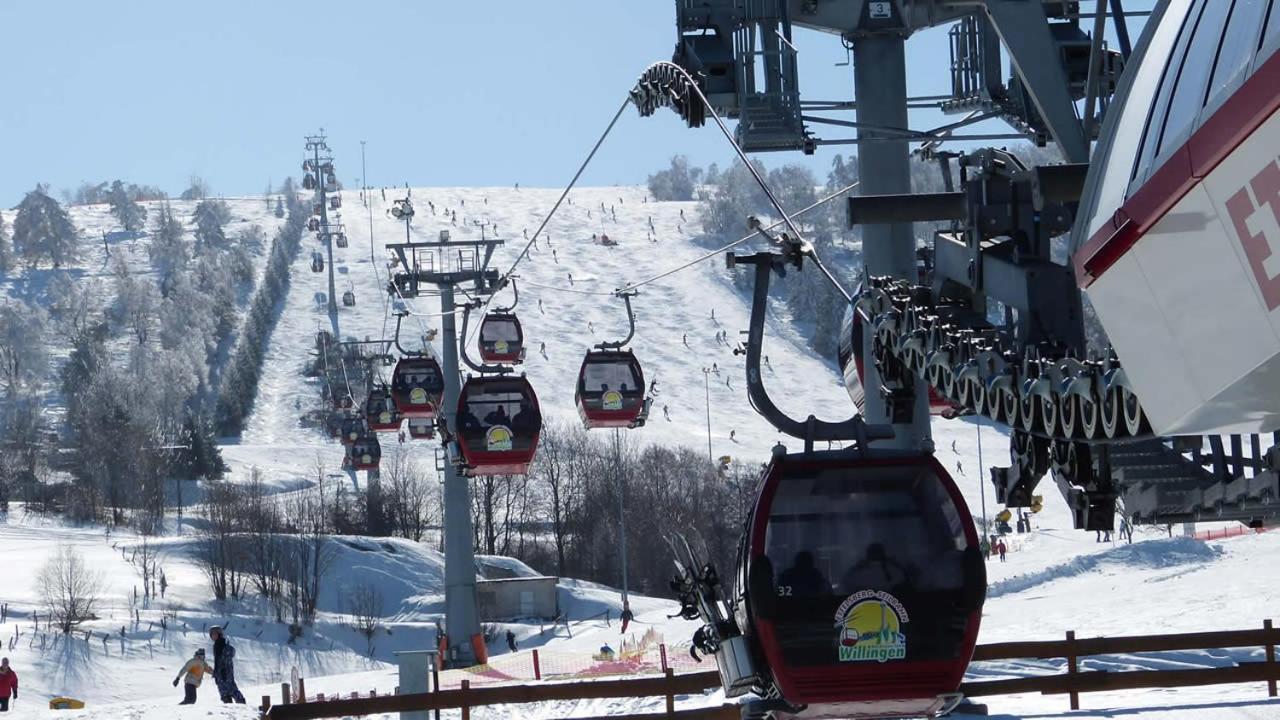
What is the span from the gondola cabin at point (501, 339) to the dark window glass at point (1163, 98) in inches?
1302

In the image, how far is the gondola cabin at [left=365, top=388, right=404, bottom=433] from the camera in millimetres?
47188

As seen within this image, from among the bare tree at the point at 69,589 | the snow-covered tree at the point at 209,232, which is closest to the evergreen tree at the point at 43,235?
the snow-covered tree at the point at 209,232

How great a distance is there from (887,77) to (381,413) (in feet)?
107

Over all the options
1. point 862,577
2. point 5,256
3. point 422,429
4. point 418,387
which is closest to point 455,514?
point 418,387

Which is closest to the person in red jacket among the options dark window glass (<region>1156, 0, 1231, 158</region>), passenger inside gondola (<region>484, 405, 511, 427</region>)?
passenger inside gondola (<region>484, 405, 511, 427</region>)

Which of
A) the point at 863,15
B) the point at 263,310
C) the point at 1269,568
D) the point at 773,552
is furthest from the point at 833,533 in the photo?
the point at 263,310

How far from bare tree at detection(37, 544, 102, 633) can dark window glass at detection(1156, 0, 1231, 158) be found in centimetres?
5565

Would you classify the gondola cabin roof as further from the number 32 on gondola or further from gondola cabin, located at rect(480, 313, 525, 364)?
gondola cabin, located at rect(480, 313, 525, 364)

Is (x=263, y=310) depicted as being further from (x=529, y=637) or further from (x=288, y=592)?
(x=529, y=637)

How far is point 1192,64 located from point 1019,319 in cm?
526

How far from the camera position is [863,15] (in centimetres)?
1638

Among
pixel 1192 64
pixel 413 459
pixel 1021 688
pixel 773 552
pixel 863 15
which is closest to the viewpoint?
pixel 1192 64

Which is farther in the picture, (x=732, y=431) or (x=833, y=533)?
(x=732, y=431)

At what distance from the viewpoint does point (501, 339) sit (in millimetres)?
39250
